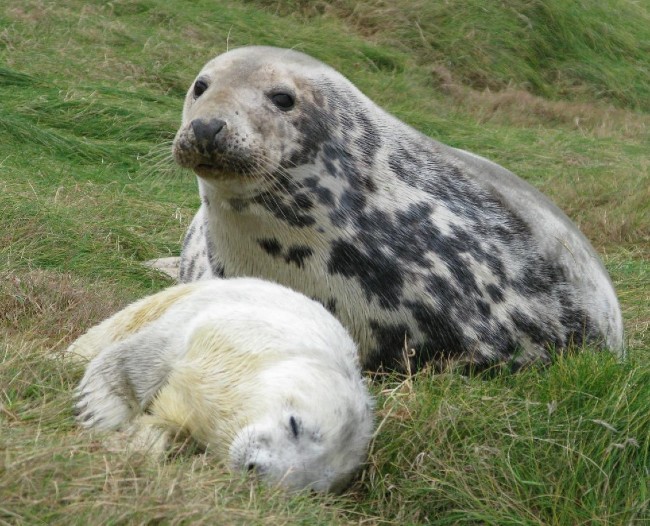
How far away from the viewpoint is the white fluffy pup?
310cm

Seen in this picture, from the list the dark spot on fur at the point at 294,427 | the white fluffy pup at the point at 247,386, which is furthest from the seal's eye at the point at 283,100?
the dark spot on fur at the point at 294,427

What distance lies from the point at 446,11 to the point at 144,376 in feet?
41.2

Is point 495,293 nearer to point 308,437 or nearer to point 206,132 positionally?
point 206,132

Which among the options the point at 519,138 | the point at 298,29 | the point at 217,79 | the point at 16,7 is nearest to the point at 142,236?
the point at 217,79

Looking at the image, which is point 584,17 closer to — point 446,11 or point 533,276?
point 446,11

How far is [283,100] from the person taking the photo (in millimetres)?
4590

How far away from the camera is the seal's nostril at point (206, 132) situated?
4176 millimetres

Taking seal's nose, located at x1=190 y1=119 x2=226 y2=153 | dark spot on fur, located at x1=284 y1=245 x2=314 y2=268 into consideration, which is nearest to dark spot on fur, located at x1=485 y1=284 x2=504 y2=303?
dark spot on fur, located at x1=284 y1=245 x2=314 y2=268

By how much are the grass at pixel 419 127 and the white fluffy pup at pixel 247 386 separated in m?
0.09

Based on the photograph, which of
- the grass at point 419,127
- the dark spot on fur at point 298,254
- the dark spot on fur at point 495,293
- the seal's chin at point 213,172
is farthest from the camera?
the dark spot on fur at point 495,293

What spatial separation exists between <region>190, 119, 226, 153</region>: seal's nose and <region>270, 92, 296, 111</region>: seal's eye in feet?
1.41

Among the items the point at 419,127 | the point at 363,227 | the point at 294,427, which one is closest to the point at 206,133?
the point at 363,227

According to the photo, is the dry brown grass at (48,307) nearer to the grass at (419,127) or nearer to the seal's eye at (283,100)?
the grass at (419,127)

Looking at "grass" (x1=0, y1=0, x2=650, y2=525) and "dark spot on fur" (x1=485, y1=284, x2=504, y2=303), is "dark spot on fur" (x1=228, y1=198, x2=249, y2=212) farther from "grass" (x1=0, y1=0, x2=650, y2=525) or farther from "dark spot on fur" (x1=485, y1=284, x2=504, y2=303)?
"dark spot on fur" (x1=485, y1=284, x2=504, y2=303)
